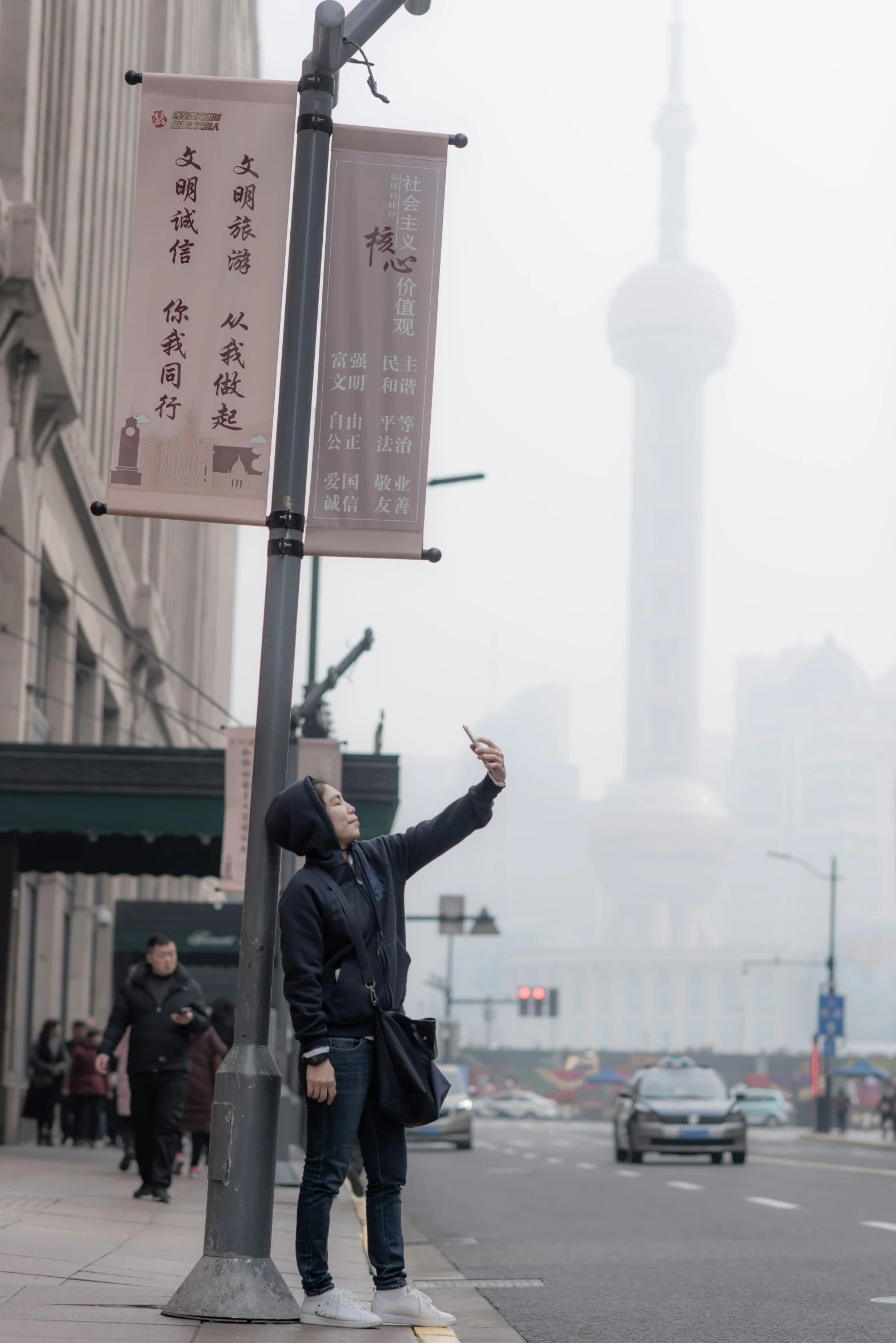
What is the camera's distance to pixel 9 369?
86.1ft

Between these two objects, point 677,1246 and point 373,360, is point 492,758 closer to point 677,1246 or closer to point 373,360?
point 373,360

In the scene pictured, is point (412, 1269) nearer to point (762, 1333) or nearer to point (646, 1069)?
point (762, 1333)

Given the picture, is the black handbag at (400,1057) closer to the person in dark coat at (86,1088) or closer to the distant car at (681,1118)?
the person in dark coat at (86,1088)

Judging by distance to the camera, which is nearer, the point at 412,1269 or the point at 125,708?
the point at 412,1269

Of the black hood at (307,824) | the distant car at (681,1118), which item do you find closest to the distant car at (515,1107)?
the distant car at (681,1118)

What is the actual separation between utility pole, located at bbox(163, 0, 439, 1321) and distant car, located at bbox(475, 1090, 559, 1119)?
9159 centimetres

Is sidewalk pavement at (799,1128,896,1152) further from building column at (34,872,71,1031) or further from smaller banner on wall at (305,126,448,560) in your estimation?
A: smaller banner on wall at (305,126,448,560)

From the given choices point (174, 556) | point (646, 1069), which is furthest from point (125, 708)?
point (646, 1069)

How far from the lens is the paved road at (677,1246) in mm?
9156

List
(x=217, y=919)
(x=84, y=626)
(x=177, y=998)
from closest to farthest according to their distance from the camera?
(x=177, y=998)
(x=84, y=626)
(x=217, y=919)

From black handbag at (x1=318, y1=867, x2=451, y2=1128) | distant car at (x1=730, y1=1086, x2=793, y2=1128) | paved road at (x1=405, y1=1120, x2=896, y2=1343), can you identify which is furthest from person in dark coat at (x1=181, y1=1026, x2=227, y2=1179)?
distant car at (x1=730, y1=1086, x2=793, y2=1128)

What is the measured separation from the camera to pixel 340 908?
7.68 meters

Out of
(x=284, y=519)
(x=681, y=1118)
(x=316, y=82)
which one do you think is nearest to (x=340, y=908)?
(x=284, y=519)

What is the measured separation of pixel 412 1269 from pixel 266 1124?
4.97 m
